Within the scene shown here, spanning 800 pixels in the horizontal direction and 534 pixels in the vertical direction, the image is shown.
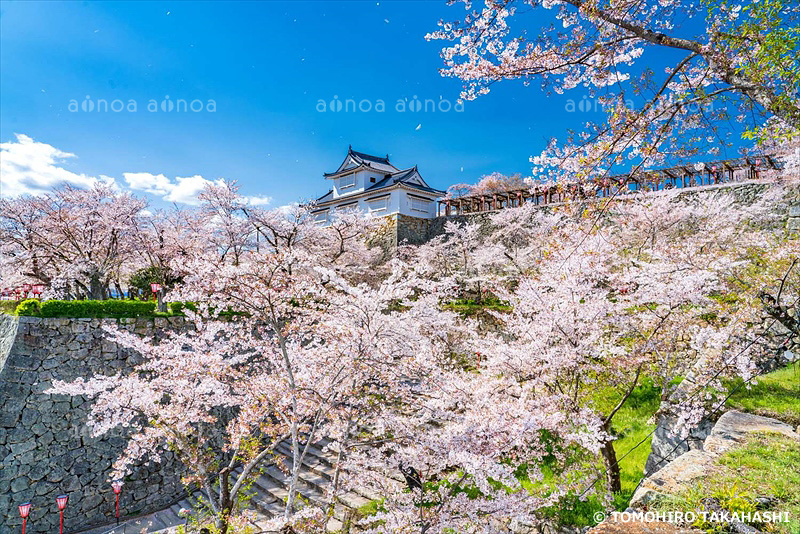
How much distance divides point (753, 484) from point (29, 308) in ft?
43.6

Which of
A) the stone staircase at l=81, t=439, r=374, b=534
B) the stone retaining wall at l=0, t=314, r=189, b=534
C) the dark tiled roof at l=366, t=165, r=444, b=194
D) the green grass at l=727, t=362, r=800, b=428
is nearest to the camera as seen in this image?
the green grass at l=727, t=362, r=800, b=428

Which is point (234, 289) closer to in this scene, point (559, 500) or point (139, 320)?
point (559, 500)

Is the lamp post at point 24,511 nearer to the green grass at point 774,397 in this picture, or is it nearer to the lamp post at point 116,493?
the lamp post at point 116,493

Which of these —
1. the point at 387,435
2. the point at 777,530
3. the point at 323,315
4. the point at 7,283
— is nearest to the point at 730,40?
the point at 777,530

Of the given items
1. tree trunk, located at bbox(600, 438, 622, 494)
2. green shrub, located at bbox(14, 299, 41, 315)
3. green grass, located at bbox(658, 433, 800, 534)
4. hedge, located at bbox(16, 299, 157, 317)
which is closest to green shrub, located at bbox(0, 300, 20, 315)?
hedge, located at bbox(16, 299, 157, 317)

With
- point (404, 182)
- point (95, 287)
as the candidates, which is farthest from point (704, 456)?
point (404, 182)

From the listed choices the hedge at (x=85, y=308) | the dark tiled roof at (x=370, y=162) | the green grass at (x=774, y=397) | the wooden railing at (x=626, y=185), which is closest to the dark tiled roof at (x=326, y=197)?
the dark tiled roof at (x=370, y=162)

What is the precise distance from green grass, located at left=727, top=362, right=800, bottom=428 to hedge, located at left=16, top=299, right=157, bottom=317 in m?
12.9

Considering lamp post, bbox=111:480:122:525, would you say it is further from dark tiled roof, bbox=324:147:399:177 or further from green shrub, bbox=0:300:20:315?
dark tiled roof, bbox=324:147:399:177

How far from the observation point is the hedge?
928cm

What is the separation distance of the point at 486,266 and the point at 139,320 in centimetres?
1301

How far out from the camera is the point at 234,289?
5020mm

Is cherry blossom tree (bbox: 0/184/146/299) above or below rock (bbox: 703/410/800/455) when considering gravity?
above

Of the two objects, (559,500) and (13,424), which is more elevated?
(559,500)
